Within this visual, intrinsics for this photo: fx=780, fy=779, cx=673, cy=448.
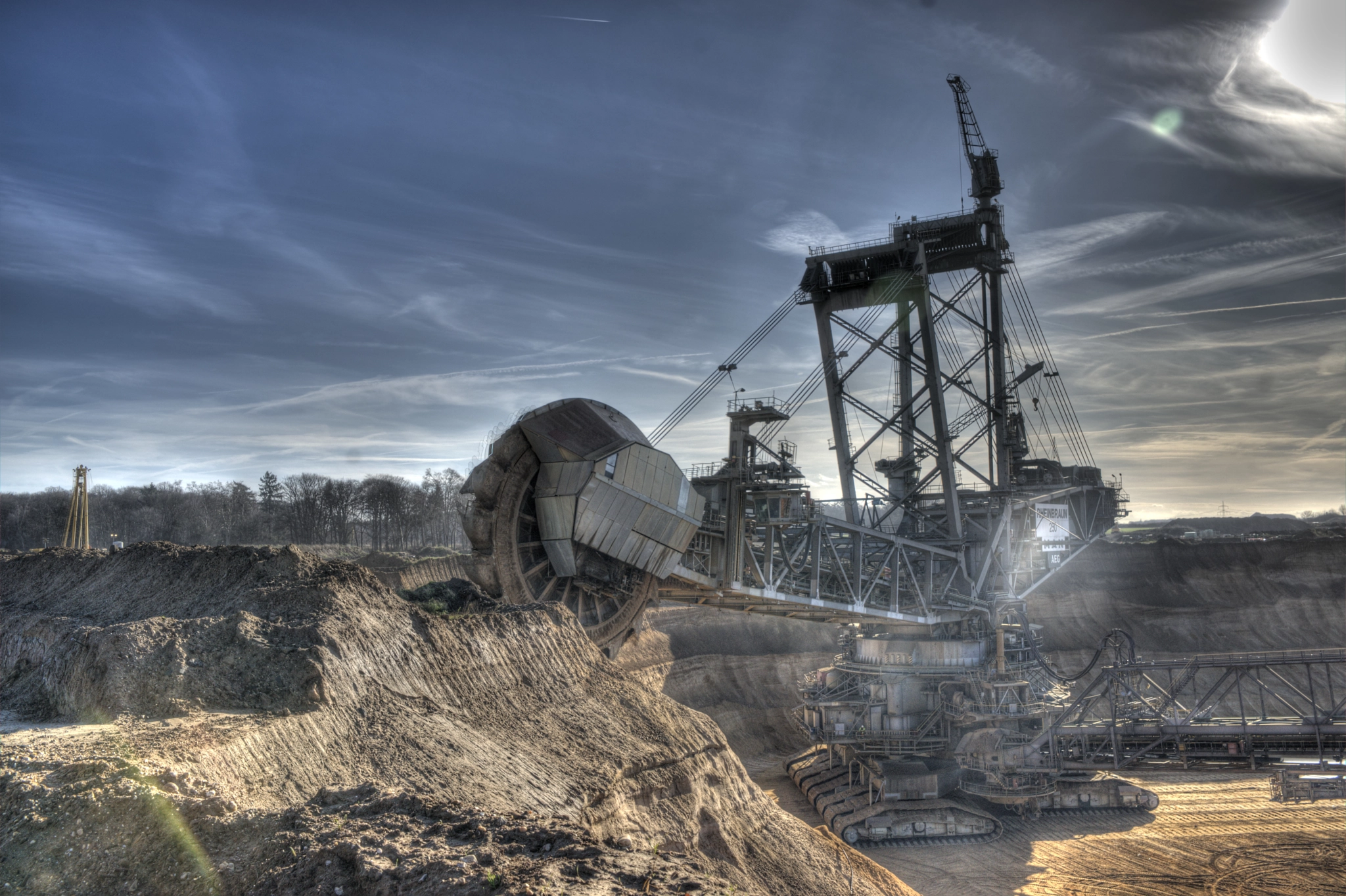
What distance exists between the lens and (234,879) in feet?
22.6

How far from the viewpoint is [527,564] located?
18891 millimetres

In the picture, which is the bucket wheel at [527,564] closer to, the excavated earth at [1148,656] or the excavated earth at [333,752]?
the excavated earth at [333,752]

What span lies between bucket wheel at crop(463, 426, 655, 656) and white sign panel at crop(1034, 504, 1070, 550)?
17611 mm

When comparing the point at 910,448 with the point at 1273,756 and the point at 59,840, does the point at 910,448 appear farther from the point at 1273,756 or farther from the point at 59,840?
the point at 59,840

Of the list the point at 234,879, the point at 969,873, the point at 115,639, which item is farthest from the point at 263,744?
the point at 969,873

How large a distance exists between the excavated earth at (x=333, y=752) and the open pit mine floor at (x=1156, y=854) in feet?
26.7

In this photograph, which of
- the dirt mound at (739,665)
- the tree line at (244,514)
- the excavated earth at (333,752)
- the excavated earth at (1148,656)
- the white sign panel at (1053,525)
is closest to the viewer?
the excavated earth at (333,752)

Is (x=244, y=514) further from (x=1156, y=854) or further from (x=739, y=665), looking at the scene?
(x=1156, y=854)

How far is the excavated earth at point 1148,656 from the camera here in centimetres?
2184

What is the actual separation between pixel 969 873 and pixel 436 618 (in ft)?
59.1

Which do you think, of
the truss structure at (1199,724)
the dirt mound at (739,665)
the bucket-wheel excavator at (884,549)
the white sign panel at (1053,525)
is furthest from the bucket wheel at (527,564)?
the white sign panel at (1053,525)

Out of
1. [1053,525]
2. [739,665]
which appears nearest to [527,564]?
[1053,525]

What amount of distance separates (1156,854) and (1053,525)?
11.8 metres

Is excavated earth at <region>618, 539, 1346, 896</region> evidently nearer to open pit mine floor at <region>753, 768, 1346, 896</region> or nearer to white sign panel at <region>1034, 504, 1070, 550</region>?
open pit mine floor at <region>753, 768, 1346, 896</region>
